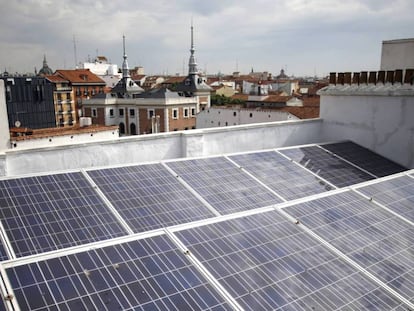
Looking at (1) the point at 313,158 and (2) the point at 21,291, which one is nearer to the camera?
(2) the point at 21,291

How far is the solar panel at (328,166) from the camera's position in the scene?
12.9 metres

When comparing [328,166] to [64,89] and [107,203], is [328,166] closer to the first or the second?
[107,203]

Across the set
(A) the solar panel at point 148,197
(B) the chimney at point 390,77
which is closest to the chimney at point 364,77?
(B) the chimney at point 390,77

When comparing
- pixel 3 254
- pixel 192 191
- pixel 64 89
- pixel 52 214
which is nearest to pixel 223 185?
pixel 192 191

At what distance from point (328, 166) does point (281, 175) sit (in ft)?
8.33

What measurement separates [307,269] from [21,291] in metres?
4.39

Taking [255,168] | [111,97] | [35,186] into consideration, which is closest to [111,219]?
[35,186]

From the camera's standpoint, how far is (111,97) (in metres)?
78.7

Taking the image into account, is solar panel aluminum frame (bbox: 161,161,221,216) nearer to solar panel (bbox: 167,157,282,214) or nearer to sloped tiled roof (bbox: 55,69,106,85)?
solar panel (bbox: 167,157,282,214)

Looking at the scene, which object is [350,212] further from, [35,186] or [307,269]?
[35,186]

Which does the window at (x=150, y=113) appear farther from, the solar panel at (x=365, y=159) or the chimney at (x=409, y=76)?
the chimney at (x=409, y=76)

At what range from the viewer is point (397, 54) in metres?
17.0

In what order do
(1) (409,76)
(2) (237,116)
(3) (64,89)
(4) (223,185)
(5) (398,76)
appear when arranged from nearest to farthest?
(4) (223,185)
(1) (409,76)
(5) (398,76)
(2) (237,116)
(3) (64,89)

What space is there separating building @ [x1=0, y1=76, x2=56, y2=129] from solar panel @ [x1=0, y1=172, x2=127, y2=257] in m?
62.3
